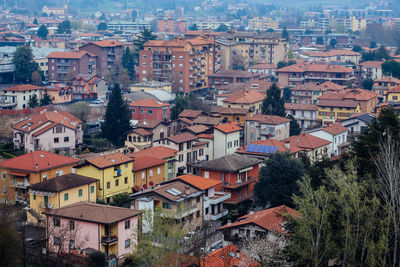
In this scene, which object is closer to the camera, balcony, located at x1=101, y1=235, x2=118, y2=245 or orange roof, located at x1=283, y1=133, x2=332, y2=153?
balcony, located at x1=101, y1=235, x2=118, y2=245

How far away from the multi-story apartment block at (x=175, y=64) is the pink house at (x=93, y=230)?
35.4 m

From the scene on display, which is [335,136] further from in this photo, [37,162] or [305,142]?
[37,162]

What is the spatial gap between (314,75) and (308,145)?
25389 mm

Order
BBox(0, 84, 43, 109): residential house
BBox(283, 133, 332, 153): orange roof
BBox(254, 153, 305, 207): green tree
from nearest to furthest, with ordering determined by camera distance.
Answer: BBox(254, 153, 305, 207): green tree
BBox(283, 133, 332, 153): orange roof
BBox(0, 84, 43, 109): residential house

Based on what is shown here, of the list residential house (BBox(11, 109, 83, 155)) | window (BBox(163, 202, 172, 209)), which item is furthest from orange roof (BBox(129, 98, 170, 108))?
window (BBox(163, 202, 172, 209))

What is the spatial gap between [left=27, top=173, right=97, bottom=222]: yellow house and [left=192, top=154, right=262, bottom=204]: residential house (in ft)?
20.2

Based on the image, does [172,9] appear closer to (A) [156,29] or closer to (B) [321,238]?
(A) [156,29]

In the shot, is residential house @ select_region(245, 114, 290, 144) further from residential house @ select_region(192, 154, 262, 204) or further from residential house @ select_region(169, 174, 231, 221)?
residential house @ select_region(169, 174, 231, 221)

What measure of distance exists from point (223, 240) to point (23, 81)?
37289mm

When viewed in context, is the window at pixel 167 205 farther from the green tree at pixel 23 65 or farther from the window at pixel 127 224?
the green tree at pixel 23 65

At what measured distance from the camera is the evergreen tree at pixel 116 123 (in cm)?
3828

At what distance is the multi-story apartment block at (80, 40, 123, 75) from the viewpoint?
6316cm

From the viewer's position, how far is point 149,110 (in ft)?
141

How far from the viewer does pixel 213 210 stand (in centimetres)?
2820
